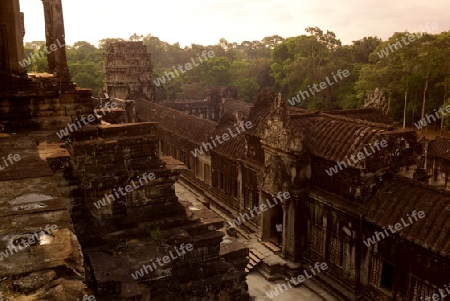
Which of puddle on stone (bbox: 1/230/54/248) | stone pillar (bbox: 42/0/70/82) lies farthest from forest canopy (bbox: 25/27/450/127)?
puddle on stone (bbox: 1/230/54/248)

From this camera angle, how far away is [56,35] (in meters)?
10.6

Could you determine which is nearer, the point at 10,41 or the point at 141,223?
the point at 141,223

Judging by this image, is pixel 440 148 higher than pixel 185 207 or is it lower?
lower

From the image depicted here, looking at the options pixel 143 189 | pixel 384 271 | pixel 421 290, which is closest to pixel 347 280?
pixel 384 271

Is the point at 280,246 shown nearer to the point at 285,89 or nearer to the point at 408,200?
the point at 408,200

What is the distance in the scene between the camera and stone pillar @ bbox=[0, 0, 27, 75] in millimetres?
10250

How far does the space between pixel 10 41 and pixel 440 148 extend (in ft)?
98.8

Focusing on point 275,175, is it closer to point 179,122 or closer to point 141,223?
point 141,223

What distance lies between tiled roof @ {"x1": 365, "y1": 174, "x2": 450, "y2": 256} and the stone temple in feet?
0.15

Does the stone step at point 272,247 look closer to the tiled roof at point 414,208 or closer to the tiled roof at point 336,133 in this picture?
the tiled roof at point 336,133

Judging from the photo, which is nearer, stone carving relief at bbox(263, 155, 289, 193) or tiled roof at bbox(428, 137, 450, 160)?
stone carving relief at bbox(263, 155, 289, 193)

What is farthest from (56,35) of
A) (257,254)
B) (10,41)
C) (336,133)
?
(257,254)

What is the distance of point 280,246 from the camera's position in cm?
1914

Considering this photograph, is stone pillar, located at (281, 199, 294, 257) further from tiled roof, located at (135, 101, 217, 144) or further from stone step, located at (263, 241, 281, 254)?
tiled roof, located at (135, 101, 217, 144)
